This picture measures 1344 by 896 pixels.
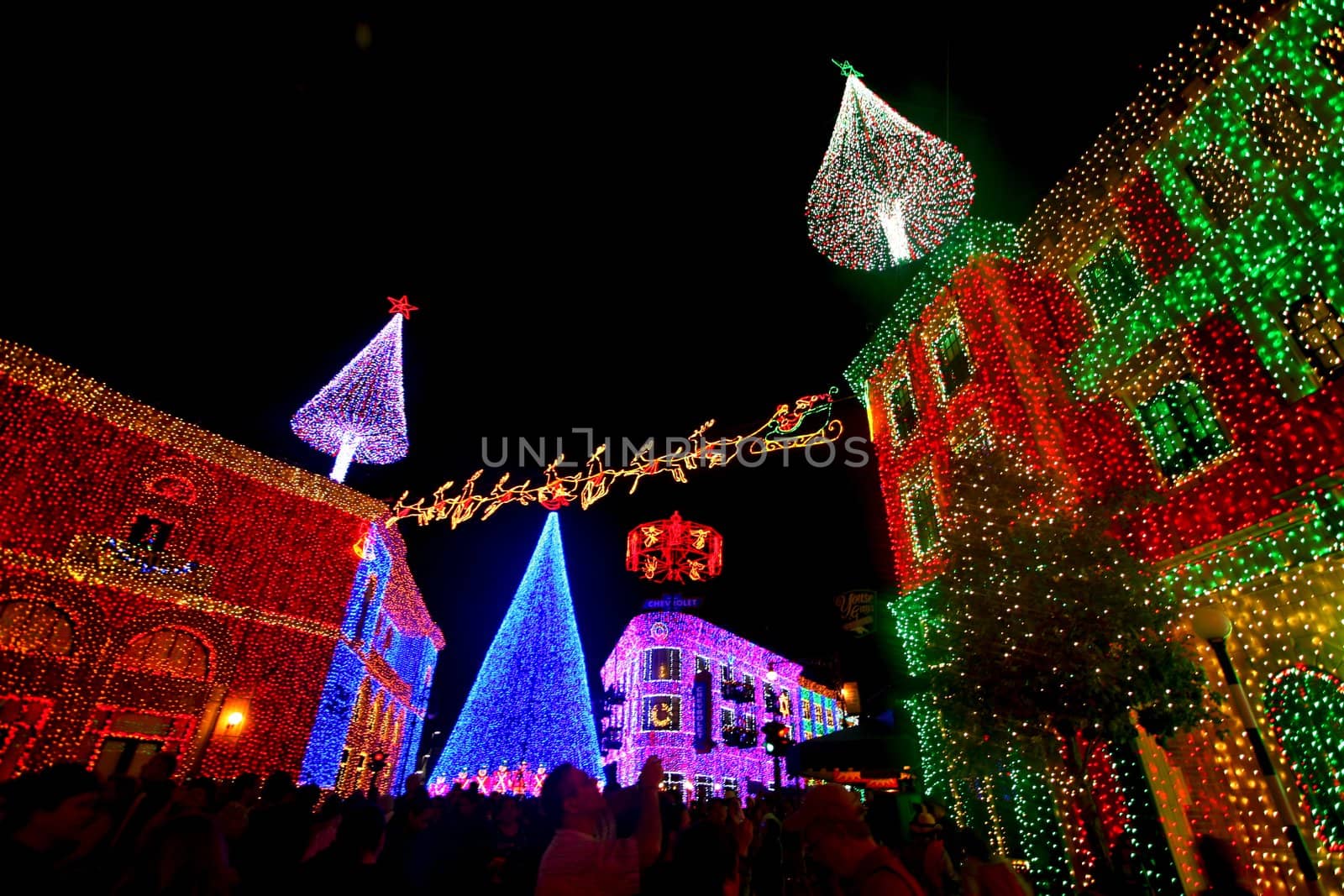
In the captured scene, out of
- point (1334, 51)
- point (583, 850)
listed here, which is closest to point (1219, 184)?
point (1334, 51)

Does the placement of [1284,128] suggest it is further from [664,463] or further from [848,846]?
[848,846]

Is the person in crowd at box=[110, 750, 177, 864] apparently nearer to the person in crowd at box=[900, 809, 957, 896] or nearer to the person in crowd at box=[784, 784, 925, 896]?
the person in crowd at box=[784, 784, 925, 896]

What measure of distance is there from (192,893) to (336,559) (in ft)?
64.5

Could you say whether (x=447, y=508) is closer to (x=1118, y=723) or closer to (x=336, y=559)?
(x=336, y=559)

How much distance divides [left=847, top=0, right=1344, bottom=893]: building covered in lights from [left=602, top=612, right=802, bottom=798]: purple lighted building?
2536 cm

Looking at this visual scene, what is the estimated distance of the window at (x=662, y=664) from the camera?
40125 mm

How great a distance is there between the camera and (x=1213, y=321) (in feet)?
35.3

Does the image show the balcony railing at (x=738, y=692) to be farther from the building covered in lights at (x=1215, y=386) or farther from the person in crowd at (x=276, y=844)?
the person in crowd at (x=276, y=844)

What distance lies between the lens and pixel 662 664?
133ft

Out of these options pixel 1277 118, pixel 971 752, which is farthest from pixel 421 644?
pixel 1277 118

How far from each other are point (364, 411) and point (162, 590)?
7531mm

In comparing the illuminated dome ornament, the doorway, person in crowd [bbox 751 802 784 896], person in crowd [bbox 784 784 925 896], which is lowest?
person in crowd [bbox 751 802 784 896]

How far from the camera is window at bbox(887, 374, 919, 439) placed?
18.5 meters

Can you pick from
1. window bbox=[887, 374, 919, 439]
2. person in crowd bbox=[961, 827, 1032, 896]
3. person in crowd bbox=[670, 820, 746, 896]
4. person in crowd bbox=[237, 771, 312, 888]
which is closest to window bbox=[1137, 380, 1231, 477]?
window bbox=[887, 374, 919, 439]
